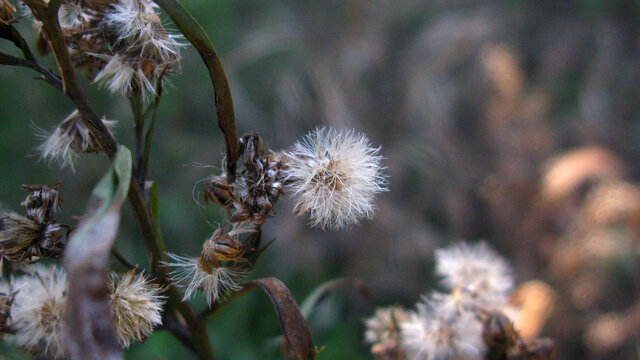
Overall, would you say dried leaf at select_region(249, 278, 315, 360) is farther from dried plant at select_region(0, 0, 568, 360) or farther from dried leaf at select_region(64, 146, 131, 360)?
dried leaf at select_region(64, 146, 131, 360)

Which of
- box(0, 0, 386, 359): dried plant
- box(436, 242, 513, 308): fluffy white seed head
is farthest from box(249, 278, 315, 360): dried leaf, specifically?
box(436, 242, 513, 308): fluffy white seed head

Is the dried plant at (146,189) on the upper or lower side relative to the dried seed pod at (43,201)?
upper

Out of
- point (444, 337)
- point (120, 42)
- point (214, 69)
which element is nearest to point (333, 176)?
point (214, 69)

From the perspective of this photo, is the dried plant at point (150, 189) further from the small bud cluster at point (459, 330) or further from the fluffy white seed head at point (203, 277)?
the small bud cluster at point (459, 330)

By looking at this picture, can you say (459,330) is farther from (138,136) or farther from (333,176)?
(138,136)

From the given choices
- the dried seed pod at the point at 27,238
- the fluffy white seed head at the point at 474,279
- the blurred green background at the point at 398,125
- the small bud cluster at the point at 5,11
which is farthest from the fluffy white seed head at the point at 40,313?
the fluffy white seed head at the point at 474,279

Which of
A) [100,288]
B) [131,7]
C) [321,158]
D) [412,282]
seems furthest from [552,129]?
[100,288]

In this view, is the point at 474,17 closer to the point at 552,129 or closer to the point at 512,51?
the point at 512,51
